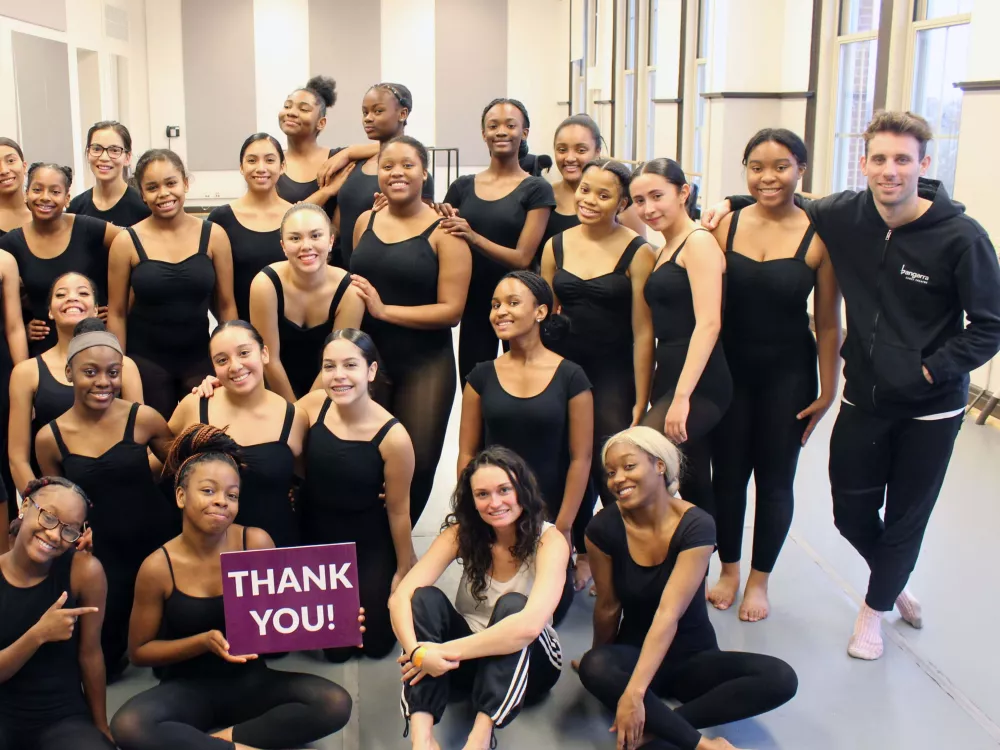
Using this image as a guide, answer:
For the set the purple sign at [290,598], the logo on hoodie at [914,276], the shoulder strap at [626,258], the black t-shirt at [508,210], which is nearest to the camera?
the purple sign at [290,598]

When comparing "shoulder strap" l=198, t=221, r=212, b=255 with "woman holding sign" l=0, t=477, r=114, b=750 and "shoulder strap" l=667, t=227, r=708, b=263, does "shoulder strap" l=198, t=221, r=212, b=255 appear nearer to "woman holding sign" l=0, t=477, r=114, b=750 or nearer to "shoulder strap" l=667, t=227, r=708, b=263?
"woman holding sign" l=0, t=477, r=114, b=750

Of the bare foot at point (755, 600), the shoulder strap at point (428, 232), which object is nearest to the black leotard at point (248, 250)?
the shoulder strap at point (428, 232)

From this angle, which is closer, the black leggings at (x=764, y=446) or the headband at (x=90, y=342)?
the headband at (x=90, y=342)

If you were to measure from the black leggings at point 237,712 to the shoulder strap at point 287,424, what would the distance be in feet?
2.18

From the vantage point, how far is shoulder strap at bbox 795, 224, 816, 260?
10.1 ft

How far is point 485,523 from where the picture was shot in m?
2.81

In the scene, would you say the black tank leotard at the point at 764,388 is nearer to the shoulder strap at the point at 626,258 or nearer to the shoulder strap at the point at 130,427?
the shoulder strap at the point at 626,258

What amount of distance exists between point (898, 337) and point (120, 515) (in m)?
2.28

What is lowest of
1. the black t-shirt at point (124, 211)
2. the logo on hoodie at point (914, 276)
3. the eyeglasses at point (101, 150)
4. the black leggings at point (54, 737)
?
the black leggings at point (54, 737)

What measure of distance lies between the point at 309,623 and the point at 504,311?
3.60 ft

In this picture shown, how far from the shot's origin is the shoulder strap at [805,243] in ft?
10.1

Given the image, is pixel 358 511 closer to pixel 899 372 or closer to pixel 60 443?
pixel 60 443

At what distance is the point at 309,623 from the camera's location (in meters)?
2.59

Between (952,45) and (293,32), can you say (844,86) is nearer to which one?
(952,45)
